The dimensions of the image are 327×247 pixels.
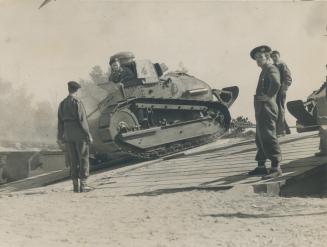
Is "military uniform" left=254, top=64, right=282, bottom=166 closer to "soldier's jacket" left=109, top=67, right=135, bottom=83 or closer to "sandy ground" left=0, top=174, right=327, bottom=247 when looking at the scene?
"sandy ground" left=0, top=174, right=327, bottom=247

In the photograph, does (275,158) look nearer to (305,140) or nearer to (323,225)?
(323,225)

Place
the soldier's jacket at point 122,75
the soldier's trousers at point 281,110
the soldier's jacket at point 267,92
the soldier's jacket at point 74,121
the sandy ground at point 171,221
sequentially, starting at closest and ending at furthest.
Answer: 1. the sandy ground at point 171,221
2. the soldier's jacket at point 267,92
3. the soldier's jacket at point 74,121
4. the soldier's trousers at point 281,110
5. the soldier's jacket at point 122,75

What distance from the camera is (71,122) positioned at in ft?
26.2

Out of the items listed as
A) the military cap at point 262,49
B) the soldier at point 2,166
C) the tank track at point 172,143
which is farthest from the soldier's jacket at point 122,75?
the military cap at point 262,49

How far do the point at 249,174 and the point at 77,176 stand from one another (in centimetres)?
275

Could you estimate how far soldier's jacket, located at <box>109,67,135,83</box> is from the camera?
1159 centimetres

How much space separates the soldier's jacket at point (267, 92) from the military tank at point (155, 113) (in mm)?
4334

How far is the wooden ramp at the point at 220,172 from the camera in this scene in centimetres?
608

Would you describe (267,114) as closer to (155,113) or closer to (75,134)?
(75,134)

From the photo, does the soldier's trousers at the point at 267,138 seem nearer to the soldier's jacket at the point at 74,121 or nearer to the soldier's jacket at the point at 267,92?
the soldier's jacket at the point at 267,92

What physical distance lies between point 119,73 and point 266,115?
5966 millimetres

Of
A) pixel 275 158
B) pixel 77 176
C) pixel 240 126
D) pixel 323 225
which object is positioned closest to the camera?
pixel 323 225

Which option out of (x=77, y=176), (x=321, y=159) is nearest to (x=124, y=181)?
(x=77, y=176)

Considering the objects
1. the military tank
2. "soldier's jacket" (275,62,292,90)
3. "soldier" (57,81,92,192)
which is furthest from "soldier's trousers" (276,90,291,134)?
"soldier" (57,81,92,192)
